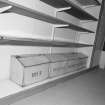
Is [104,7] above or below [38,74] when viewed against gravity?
above

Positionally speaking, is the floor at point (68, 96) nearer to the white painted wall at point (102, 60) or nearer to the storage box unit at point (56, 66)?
the storage box unit at point (56, 66)

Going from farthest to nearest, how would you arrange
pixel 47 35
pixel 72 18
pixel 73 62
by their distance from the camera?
1. pixel 72 18
2. pixel 73 62
3. pixel 47 35

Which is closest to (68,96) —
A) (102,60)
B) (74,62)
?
(74,62)

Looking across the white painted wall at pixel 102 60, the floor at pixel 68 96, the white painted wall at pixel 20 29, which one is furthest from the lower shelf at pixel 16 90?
the white painted wall at pixel 102 60

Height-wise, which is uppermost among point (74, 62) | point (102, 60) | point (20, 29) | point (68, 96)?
point (20, 29)

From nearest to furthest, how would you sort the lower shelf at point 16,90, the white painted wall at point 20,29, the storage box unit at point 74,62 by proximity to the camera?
the lower shelf at point 16,90
the white painted wall at point 20,29
the storage box unit at point 74,62

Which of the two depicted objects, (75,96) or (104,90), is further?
(104,90)

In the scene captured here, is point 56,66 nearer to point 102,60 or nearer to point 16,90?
point 16,90

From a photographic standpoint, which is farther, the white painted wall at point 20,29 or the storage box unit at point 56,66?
the storage box unit at point 56,66

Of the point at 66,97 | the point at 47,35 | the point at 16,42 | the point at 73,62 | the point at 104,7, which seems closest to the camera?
the point at 16,42

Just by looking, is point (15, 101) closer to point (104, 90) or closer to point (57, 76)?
point (57, 76)

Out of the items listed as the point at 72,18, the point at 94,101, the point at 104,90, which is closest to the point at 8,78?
the point at 94,101

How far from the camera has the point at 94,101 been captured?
162cm

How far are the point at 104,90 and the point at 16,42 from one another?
1.67 m
